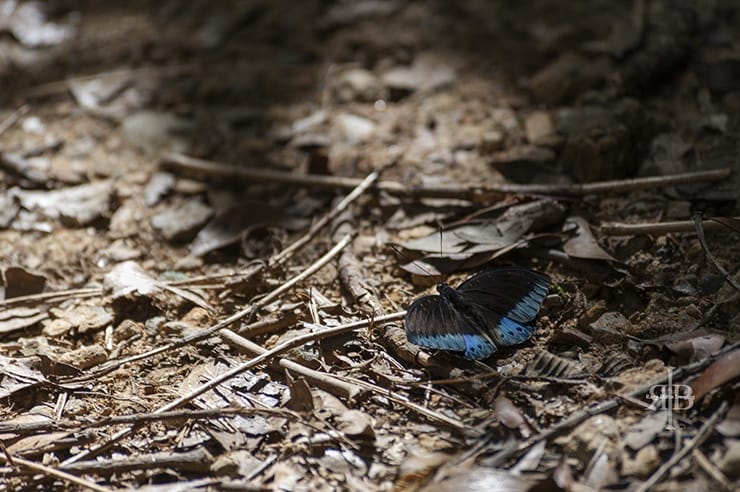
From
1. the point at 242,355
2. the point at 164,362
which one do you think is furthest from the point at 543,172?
the point at 164,362

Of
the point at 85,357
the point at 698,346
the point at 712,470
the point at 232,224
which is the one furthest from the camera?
the point at 232,224

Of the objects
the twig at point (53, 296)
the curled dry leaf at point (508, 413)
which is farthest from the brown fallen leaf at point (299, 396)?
the twig at point (53, 296)

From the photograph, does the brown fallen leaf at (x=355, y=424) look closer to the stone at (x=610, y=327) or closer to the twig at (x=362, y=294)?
the twig at (x=362, y=294)

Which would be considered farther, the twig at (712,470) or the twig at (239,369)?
the twig at (239,369)

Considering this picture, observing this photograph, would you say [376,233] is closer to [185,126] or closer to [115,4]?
[185,126]

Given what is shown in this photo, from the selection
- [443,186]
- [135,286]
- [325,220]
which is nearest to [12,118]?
[135,286]

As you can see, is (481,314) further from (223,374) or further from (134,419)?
(134,419)
